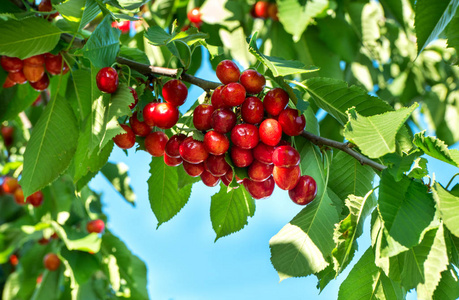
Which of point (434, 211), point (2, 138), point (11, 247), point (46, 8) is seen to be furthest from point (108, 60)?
point (2, 138)

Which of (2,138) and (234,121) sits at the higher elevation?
(234,121)

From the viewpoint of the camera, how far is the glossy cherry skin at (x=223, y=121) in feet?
3.02

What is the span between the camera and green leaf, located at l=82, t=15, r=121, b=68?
0.98 meters

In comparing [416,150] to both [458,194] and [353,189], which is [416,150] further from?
[353,189]

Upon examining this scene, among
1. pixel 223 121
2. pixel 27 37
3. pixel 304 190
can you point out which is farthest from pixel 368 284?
pixel 27 37

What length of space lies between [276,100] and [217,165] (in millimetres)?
176

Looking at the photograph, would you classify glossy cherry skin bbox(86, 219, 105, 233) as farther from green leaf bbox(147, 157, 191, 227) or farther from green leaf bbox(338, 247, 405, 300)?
green leaf bbox(338, 247, 405, 300)

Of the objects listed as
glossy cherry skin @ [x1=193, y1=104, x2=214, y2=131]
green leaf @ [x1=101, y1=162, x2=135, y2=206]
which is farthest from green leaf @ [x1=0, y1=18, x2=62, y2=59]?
green leaf @ [x1=101, y1=162, x2=135, y2=206]

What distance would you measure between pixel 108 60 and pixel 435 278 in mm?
793

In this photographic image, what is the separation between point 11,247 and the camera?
8.17 feet

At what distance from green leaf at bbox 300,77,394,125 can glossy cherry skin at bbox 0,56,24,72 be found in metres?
0.79

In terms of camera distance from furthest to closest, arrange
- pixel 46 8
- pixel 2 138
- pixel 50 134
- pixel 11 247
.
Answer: pixel 2 138, pixel 11 247, pixel 46 8, pixel 50 134

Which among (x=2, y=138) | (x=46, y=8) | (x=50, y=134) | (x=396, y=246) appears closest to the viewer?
(x=396, y=246)

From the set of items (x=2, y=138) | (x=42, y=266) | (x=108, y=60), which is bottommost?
(x=42, y=266)
